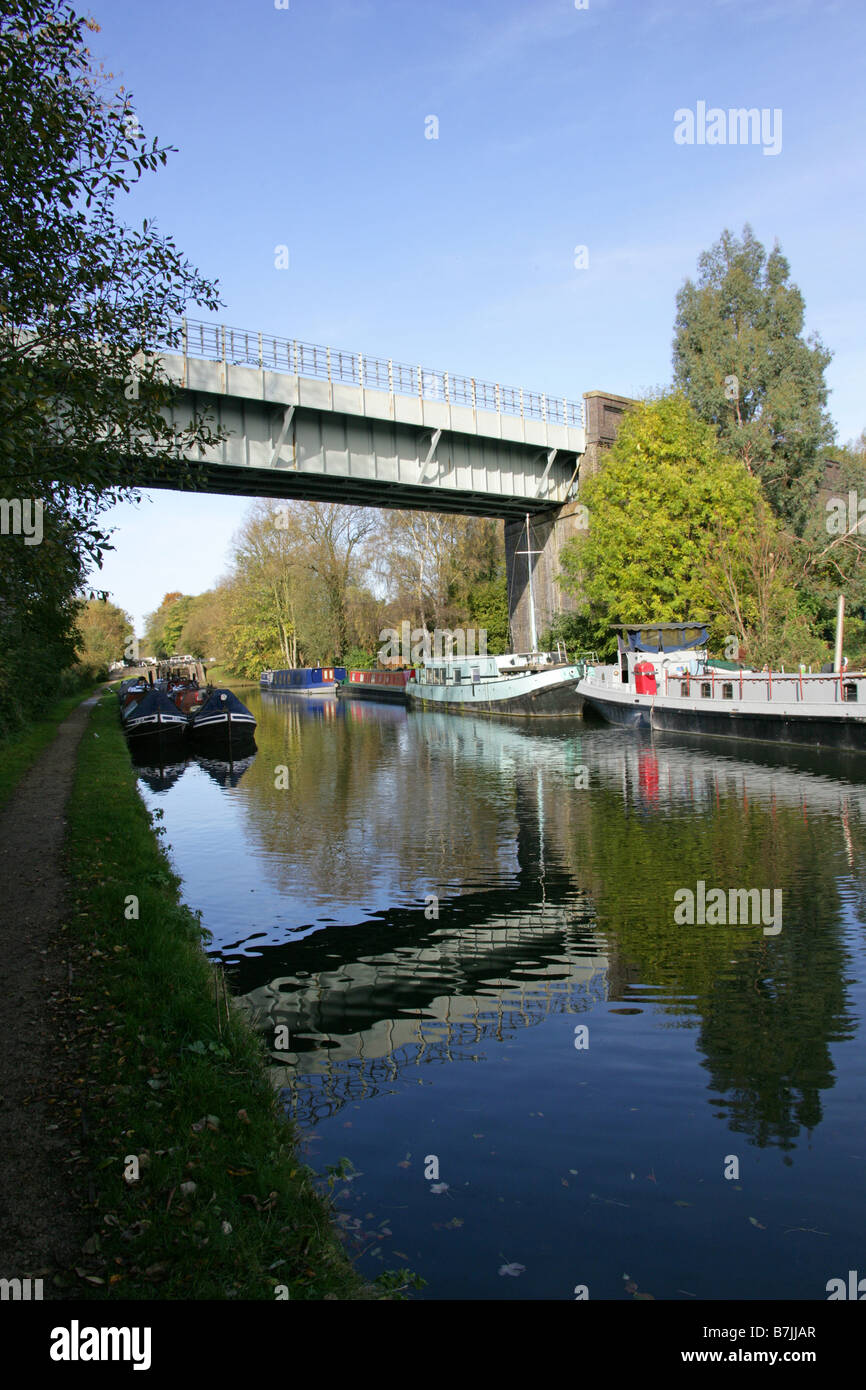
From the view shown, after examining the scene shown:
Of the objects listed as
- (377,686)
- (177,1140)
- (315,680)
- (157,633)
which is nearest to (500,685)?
(377,686)

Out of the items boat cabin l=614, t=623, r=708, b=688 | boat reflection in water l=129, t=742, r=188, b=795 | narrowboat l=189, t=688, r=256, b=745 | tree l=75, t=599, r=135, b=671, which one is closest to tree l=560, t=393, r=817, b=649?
boat cabin l=614, t=623, r=708, b=688

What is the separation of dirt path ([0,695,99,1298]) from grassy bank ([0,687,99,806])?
674 centimetres

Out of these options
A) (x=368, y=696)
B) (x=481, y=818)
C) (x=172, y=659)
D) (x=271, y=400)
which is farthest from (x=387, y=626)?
(x=481, y=818)

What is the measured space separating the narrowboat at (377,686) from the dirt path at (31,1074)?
46.1 metres

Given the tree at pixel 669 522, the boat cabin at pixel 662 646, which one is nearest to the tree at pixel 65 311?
the boat cabin at pixel 662 646

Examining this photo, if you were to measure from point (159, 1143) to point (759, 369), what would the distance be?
48.8 metres

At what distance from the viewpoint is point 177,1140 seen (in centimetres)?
520

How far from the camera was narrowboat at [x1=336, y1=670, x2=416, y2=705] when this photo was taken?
196 feet

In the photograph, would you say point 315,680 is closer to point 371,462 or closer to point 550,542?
point 550,542

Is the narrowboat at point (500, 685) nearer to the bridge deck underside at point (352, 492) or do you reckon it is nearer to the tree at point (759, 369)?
the bridge deck underside at point (352, 492)

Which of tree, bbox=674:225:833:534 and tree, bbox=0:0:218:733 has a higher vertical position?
tree, bbox=674:225:833:534

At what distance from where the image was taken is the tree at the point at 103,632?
9031cm

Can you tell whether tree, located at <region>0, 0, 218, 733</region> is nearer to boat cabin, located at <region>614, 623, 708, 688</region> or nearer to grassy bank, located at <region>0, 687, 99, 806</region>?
grassy bank, located at <region>0, 687, 99, 806</region>
